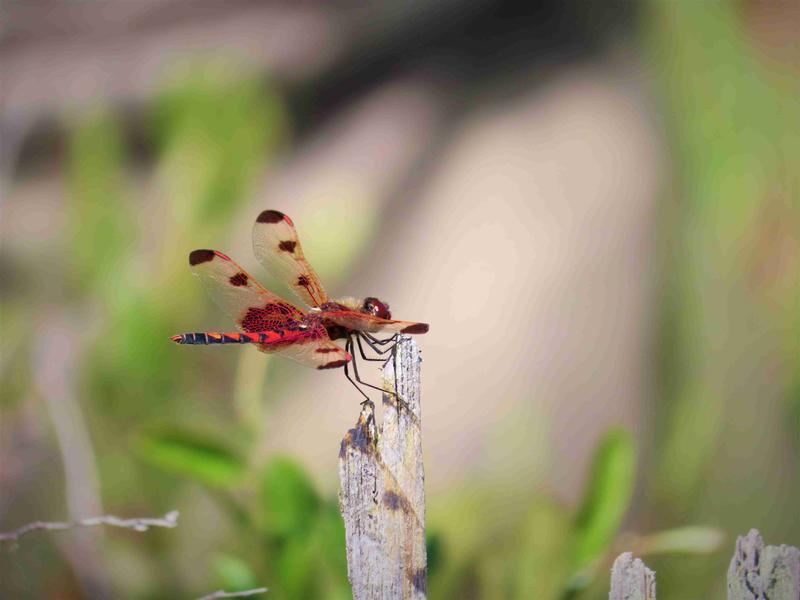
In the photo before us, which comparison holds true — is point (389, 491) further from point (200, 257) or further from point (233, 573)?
point (233, 573)

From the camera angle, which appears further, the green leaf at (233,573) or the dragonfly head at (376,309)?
the green leaf at (233,573)

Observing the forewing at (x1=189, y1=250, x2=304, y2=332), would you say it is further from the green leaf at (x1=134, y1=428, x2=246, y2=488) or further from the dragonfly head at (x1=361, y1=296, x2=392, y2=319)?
the green leaf at (x1=134, y1=428, x2=246, y2=488)

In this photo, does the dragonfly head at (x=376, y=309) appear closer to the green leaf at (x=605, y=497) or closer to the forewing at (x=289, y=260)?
the forewing at (x=289, y=260)

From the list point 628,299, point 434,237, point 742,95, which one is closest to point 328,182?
point 434,237

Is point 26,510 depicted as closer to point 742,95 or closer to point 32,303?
point 32,303

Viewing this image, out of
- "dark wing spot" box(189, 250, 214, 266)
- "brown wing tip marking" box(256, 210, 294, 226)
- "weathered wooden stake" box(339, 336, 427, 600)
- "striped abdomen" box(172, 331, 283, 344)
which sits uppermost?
"brown wing tip marking" box(256, 210, 294, 226)

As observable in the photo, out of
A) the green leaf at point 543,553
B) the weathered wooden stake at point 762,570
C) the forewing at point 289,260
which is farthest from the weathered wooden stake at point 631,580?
the green leaf at point 543,553

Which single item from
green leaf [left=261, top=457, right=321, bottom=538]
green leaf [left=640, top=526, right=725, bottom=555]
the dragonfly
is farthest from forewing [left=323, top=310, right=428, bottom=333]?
green leaf [left=640, top=526, right=725, bottom=555]
